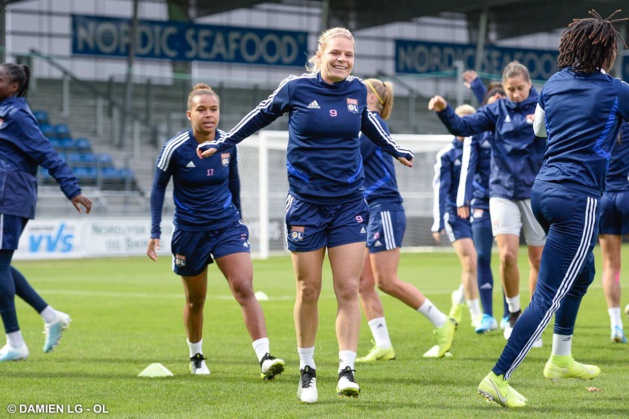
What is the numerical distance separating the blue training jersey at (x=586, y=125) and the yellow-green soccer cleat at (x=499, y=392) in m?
1.11

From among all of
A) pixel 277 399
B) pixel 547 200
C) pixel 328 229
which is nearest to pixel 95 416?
pixel 277 399

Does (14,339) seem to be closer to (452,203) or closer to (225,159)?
(225,159)

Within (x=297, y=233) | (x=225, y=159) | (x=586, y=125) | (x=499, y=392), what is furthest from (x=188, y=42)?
(x=499, y=392)

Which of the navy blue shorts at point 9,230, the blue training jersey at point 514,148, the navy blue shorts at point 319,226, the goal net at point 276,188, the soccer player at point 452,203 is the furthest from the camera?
the goal net at point 276,188

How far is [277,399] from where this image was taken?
5.82 m

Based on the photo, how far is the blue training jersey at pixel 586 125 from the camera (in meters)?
5.31

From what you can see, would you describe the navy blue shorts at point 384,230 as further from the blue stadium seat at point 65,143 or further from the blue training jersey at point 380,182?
the blue stadium seat at point 65,143

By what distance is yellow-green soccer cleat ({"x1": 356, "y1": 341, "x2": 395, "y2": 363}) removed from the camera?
7.58 metres

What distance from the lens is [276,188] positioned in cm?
2519

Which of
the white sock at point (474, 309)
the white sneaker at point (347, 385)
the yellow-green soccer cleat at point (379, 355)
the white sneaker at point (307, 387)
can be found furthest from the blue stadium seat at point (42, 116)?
the white sneaker at point (347, 385)

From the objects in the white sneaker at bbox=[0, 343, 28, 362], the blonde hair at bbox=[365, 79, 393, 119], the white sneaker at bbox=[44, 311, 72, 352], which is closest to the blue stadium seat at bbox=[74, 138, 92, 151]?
the white sneaker at bbox=[44, 311, 72, 352]

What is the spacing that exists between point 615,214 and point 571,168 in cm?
332

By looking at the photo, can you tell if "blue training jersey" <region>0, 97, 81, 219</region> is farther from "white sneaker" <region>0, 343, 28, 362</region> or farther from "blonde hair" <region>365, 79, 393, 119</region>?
"blonde hair" <region>365, 79, 393, 119</region>

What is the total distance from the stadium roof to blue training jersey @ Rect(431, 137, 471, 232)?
29840mm
